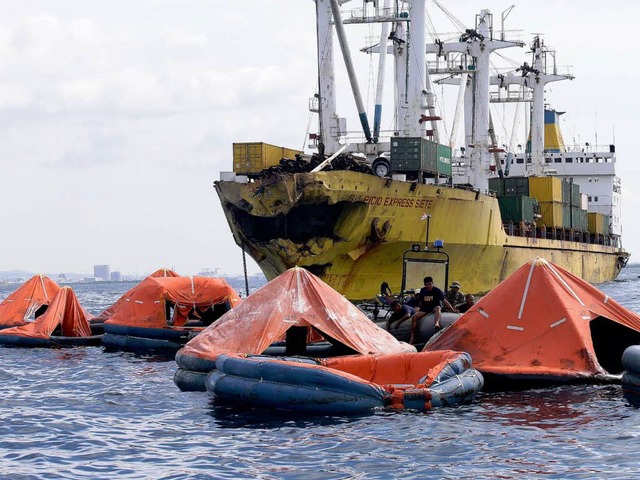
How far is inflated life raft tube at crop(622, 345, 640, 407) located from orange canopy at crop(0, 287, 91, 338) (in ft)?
60.3

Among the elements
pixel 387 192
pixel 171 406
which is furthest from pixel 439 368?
pixel 387 192

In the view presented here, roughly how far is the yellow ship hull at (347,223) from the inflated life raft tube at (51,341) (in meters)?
14.7

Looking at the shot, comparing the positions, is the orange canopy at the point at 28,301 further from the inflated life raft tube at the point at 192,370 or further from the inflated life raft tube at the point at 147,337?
the inflated life raft tube at the point at 192,370

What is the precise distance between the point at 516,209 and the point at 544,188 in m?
5.58

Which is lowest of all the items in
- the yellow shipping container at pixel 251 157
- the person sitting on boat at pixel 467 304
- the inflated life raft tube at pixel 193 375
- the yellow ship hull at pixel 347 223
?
the inflated life raft tube at pixel 193 375

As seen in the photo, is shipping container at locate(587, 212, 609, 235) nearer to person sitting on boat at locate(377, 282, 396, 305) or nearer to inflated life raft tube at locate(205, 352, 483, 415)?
person sitting on boat at locate(377, 282, 396, 305)

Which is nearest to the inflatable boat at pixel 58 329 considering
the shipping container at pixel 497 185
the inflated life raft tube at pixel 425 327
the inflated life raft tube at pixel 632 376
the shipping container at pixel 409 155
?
the inflated life raft tube at pixel 425 327

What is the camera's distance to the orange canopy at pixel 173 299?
29.5m

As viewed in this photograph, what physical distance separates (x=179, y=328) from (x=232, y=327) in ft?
30.5

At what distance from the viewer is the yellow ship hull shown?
144 ft

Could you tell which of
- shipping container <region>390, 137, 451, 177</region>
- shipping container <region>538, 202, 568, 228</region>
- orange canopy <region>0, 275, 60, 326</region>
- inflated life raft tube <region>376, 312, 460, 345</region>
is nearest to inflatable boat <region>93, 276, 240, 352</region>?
orange canopy <region>0, 275, 60, 326</region>

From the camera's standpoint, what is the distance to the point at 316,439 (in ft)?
49.9

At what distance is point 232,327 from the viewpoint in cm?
2030

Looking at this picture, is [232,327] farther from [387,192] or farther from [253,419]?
[387,192]
